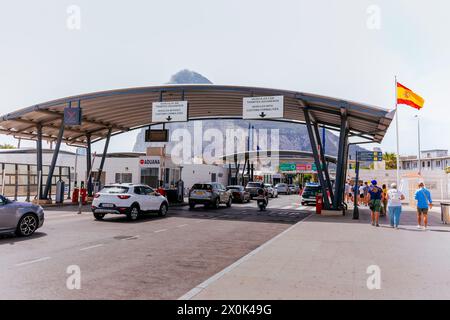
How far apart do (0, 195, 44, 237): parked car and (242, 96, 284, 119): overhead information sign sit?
11505 millimetres

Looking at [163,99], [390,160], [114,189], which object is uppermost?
[163,99]

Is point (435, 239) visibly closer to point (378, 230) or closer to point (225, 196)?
point (378, 230)

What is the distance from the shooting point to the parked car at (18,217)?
9641 mm

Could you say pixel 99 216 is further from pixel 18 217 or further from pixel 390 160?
pixel 390 160

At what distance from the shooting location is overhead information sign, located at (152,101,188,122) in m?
19.8

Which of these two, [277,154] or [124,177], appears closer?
[124,177]

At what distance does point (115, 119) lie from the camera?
1060 inches

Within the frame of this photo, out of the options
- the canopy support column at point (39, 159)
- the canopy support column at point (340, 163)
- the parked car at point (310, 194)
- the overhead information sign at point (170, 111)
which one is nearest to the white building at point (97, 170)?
the canopy support column at point (39, 159)

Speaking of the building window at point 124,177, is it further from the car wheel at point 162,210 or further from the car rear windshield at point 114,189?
the car rear windshield at point 114,189


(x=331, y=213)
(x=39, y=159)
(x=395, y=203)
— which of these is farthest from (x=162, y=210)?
(x=39, y=159)

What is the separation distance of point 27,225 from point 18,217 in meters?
0.44

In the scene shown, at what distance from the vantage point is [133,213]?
1499 centimetres

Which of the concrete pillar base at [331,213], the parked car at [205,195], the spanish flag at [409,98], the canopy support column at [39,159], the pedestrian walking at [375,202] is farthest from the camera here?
the parked car at [205,195]
